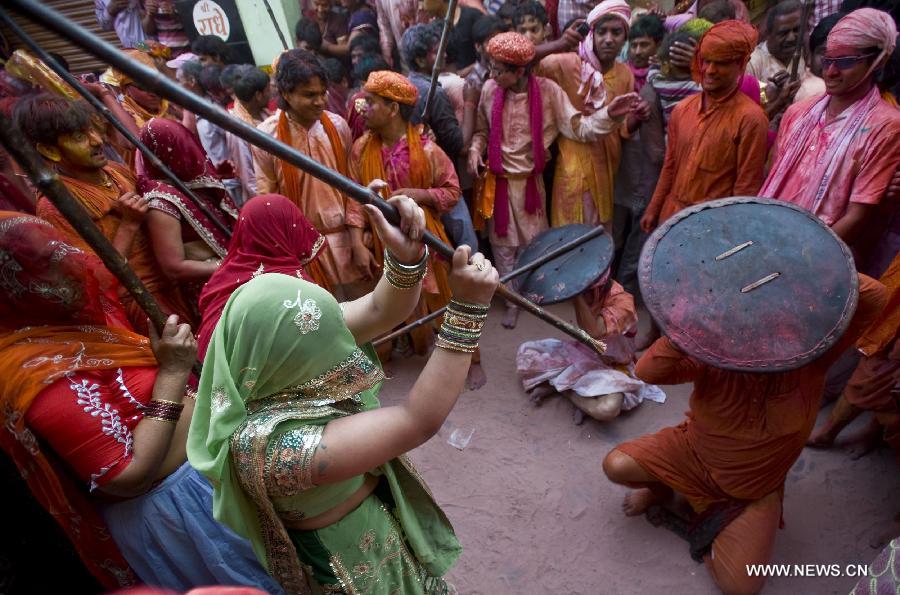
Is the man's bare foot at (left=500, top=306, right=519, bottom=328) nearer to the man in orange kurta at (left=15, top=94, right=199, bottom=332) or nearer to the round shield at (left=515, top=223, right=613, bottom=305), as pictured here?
the round shield at (left=515, top=223, right=613, bottom=305)

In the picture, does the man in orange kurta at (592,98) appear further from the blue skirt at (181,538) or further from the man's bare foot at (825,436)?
the blue skirt at (181,538)

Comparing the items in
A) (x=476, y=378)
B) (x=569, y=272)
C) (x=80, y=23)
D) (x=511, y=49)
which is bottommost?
(x=476, y=378)

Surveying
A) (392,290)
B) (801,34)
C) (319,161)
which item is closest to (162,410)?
(392,290)

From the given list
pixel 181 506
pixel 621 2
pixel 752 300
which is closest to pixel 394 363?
pixel 181 506

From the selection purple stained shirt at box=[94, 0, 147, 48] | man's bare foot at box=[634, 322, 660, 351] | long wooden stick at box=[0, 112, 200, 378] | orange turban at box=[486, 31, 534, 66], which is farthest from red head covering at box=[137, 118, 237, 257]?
purple stained shirt at box=[94, 0, 147, 48]

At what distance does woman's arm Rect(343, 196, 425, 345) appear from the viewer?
1492 mm

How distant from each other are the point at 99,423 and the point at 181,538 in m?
0.55

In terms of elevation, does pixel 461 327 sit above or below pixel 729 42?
below

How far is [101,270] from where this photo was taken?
205cm

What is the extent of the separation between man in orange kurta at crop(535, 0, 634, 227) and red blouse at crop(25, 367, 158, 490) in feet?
12.9

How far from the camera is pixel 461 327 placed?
4.40ft

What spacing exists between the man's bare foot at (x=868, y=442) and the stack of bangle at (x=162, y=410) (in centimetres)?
369

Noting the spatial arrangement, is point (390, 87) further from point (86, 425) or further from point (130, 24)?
point (130, 24)

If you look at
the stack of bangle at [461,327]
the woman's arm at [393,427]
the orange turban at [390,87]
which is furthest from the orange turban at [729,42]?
the woman's arm at [393,427]
